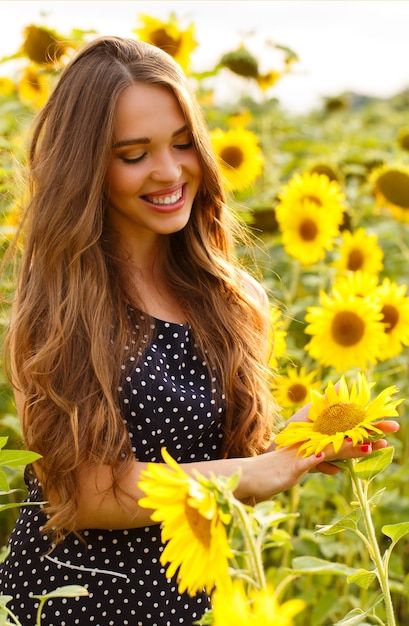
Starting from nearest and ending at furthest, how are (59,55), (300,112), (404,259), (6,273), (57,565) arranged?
(57,565) → (6,273) → (59,55) → (404,259) → (300,112)

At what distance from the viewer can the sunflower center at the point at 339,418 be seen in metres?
1.30

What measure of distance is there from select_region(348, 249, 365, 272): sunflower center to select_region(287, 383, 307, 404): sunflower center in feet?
1.72

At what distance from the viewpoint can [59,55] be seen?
2912 millimetres

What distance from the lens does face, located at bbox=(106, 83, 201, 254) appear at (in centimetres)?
171

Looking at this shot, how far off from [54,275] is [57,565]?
53 centimetres

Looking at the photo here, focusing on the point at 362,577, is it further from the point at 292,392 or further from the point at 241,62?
the point at 241,62

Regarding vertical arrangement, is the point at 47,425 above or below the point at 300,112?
below

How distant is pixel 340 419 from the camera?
51.6 inches

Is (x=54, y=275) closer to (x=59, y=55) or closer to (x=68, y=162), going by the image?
(x=68, y=162)

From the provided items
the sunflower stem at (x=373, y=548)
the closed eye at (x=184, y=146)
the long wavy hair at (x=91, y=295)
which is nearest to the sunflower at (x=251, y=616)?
the sunflower stem at (x=373, y=548)

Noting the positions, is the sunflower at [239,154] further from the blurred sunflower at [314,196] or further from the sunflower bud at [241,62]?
the blurred sunflower at [314,196]

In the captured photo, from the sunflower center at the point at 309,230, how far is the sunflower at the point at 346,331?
46 centimetres

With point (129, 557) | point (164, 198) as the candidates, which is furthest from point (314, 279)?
point (129, 557)

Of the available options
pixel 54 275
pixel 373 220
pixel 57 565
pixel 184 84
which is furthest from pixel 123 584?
pixel 373 220
